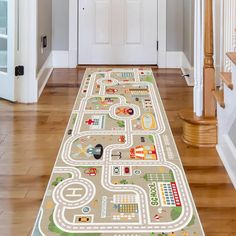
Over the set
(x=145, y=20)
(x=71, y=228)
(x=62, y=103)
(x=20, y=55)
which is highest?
(x=145, y=20)

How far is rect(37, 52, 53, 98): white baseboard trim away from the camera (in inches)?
178

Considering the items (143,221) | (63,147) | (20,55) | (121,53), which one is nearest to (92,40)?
(121,53)

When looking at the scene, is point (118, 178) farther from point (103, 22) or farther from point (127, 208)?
point (103, 22)

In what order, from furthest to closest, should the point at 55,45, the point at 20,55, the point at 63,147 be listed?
1. the point at 55,45
2. the point at 20,55
3. the point at 63,147

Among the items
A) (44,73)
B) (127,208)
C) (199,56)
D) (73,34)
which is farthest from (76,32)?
(127,208)

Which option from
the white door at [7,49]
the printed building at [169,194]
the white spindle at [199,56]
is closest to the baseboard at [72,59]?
the white door at [7,49]

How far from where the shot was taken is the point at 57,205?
237cm

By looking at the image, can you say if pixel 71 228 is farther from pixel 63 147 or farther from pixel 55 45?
pixel 55 45

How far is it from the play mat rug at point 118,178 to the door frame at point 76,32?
1.57 metres

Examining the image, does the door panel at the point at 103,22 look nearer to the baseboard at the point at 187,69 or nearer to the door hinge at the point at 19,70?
the baseboard at the point at 187,69

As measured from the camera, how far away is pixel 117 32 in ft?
18.8

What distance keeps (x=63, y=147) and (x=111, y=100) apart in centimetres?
114

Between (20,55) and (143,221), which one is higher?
(20,55)

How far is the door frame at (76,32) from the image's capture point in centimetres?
559
